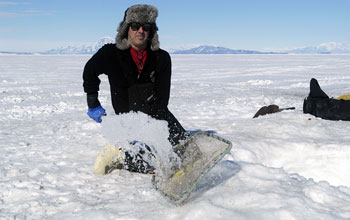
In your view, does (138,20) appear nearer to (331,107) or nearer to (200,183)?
(200,183)

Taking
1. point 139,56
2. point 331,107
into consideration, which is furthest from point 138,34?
point 331,107

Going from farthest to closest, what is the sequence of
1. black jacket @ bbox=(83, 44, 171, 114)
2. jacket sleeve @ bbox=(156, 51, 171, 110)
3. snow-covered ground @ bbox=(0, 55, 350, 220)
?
1. jacket sleeve @ bbox=(156, 51, 171, 110)
2. black jacket @ bbox=(83, 44, 171, 114)
3. snow-covered ground @ bbox=(0, 55, 350, 220)

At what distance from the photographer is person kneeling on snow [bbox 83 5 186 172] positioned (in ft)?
10.8

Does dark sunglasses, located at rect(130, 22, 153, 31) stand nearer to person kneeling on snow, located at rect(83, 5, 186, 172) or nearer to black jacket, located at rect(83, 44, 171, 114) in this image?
person kneeling on snow, located at rect(83, 5, 186, 172)

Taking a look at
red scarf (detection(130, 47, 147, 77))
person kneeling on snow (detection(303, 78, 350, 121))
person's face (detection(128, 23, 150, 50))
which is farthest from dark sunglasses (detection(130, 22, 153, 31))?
person kneeling on snow (detection(303, 78, 350, 121))

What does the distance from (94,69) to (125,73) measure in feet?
1.26

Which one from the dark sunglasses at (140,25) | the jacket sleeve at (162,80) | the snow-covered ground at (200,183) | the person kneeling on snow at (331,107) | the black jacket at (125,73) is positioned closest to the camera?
the snow-covered ground at (200,183)

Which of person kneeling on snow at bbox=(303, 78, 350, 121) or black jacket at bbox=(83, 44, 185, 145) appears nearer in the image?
black jacket at bbox=(83, 44, 185, 145)

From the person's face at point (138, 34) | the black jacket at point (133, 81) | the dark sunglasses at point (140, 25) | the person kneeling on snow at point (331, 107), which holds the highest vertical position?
the dark sunglasses at point (140, 25)

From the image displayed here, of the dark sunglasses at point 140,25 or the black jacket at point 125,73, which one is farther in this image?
the black jacket at point 125,73

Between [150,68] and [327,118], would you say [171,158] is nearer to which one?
[150,68]

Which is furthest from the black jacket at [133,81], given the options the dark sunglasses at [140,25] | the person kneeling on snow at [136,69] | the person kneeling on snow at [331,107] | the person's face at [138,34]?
the person kneeling on snow at [331,107]

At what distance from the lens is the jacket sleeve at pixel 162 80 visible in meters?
3.47

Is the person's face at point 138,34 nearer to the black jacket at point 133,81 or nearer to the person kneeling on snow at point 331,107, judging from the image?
the black jacket at point 133,81
